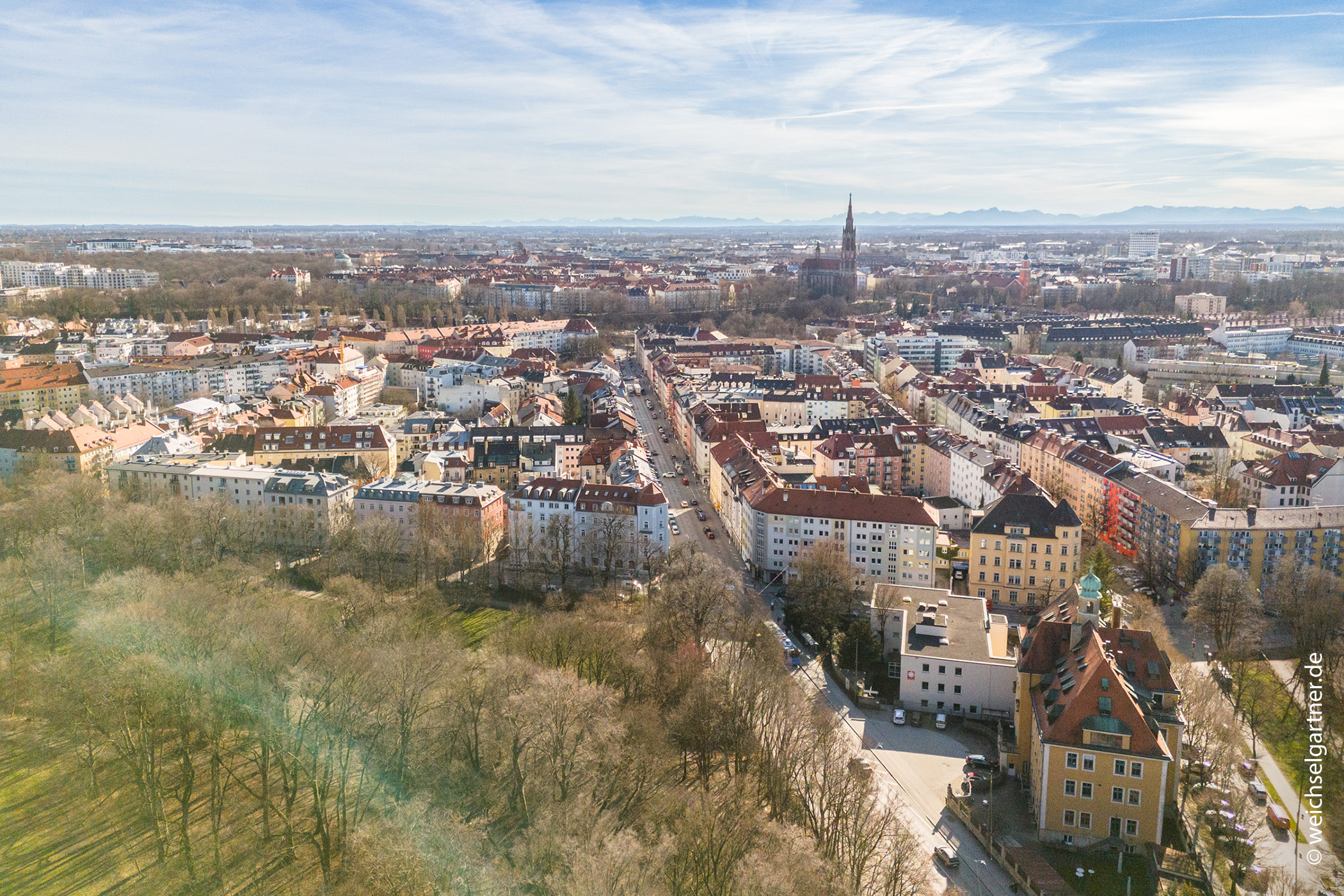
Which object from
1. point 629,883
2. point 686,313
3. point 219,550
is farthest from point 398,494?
point 686,313

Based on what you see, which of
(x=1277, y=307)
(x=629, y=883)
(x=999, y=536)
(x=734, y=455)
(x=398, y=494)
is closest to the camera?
(x=629, y=883)

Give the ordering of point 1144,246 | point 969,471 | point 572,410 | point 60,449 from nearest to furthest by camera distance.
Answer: point 969,471 < point 60,449 < point 572,410 < point 1144,246

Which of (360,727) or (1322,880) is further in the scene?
(360,727)

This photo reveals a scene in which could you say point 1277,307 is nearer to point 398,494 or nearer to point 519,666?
point 398,494

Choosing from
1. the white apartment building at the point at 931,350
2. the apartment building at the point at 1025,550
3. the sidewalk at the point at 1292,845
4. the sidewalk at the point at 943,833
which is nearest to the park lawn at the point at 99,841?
the sidewalk at the point at 943,833

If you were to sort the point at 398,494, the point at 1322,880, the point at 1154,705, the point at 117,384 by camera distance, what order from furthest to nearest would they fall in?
the point at 117,384 → the point at 398,494 → the point at 1154,705 → the point at 1322,880

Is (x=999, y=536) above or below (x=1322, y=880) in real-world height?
above

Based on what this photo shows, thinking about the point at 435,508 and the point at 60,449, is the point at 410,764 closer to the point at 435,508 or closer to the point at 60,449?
the point at 435,508

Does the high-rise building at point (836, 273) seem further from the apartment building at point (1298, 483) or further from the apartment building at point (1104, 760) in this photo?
the apartment building at point (1104, 760)

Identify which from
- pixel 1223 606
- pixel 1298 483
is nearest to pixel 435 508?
pixel 1223 606
